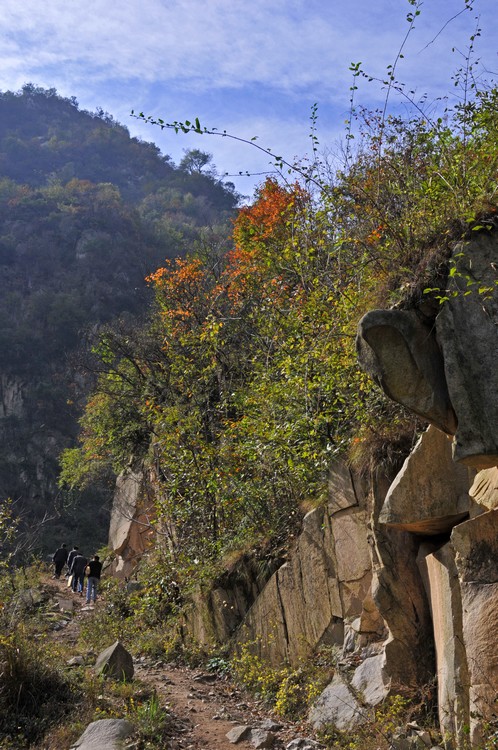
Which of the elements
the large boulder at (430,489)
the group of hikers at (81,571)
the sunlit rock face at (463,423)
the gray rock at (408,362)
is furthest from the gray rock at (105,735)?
the group of hikers at (81,571)

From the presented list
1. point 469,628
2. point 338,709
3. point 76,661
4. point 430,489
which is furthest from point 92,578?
point 469,628

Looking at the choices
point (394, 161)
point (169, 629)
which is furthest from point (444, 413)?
point (169, 629)

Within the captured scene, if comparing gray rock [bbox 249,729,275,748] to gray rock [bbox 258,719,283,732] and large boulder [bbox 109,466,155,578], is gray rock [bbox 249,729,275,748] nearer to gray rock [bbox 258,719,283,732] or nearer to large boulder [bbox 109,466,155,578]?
gray rock [bbox 258,719,283,732]

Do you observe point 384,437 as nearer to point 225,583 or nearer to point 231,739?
point 231,739

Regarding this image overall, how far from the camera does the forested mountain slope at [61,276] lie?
35.2 metres

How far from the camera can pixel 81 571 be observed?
58.5 feet

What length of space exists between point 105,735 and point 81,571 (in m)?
11.6

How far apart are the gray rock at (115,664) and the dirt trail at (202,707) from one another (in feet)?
1.03

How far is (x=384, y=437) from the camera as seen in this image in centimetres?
750

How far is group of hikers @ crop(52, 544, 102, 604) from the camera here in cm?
1599

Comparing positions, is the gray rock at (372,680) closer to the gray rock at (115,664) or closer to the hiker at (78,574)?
the gray rock at (115,664)

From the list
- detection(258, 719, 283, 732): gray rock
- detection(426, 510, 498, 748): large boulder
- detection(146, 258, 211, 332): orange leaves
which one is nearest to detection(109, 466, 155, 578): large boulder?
detection(146, 258, 211, 332): orange leaves

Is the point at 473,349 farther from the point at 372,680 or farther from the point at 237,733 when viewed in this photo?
the point at 237,733

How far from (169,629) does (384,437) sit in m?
6.16
